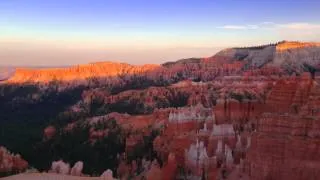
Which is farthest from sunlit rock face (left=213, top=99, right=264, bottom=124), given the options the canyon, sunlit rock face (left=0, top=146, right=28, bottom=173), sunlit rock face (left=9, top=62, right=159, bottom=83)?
sunlit rock face (left=9, top=62, right=159, bottom=83)

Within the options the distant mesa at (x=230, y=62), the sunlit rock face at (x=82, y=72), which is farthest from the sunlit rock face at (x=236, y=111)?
the sunlit rock face at (x=82, y=72)

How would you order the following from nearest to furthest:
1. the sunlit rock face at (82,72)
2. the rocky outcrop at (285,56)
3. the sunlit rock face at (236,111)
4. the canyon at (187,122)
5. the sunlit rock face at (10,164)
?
the canyon at (187,122) → the sunlit rock face at (10,164) → the sunlit rock face at (236,111) → the rocky outcrop at (285,56) → the sunlit rock face at (82,72)

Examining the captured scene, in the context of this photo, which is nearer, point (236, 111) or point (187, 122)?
point (236, 111)

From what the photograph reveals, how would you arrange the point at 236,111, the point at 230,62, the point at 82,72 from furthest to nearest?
1. the point at 82,72
2. the point at 230,62
3. the point at 236,111

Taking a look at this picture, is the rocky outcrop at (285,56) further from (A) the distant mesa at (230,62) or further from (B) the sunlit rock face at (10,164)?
(B) the sunlit rock face at (10,164)

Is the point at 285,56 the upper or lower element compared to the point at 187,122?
upper

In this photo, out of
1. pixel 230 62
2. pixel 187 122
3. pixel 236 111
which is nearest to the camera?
pixel 236 111

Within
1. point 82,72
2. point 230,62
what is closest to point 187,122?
point 230,62

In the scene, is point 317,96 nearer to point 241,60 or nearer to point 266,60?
point 266,60

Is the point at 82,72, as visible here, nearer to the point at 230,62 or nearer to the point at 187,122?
Answer: the point at 230,62
